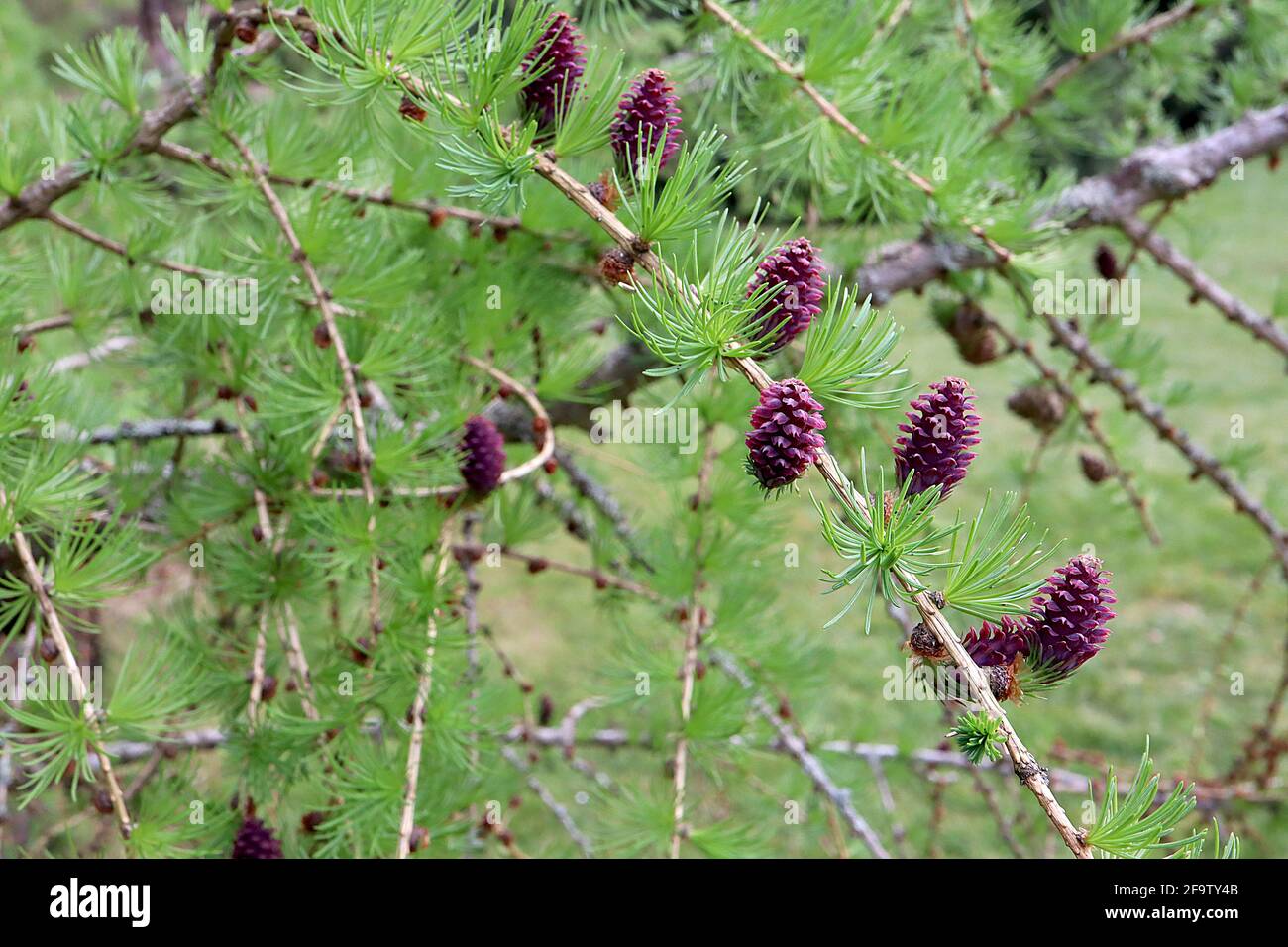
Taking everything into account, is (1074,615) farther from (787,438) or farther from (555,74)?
(555,74)

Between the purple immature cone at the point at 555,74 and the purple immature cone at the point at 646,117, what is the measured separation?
4 centimetres

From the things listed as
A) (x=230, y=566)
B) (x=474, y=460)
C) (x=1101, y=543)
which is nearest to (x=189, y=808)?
(x=230, y=566)

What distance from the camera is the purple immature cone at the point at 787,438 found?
Result: 16.9 inches

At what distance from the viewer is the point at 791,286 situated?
19.2 inches

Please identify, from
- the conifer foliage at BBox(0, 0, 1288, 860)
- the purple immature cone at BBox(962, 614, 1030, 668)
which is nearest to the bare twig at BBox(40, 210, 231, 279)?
the conifer foliage at BBox(0, 0, 1288, 860)

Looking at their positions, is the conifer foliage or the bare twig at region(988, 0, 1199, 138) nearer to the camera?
the conifer foliage

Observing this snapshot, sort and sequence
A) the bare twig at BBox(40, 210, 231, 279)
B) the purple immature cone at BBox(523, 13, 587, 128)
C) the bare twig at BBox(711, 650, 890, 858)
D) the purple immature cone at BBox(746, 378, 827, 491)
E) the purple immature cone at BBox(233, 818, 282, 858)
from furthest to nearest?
the bare twig at BBox(711, 650, 890, 858) < the bare twig at BBox(40, 210, 231, 279) < the purple immature cone at BBox(233, 818, 282, 858) < the purple immature cone at BBox(523, 13, 587, 128) < the purple immature cone at BBox(746, 378, 827, 491)

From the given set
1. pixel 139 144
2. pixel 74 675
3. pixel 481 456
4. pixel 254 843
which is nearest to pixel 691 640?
pixel 481 456

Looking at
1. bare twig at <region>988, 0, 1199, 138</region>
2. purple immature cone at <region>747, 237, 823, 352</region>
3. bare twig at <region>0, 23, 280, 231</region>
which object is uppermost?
bare twig at <region>988, 0, 1199, 138</region>

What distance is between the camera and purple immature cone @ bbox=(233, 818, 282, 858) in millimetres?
740

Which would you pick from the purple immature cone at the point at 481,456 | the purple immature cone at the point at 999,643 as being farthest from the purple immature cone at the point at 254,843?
the purple immature cone at the point at 999,643

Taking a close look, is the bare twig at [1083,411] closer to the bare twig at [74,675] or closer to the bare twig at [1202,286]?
the bare twig at [1202,286]

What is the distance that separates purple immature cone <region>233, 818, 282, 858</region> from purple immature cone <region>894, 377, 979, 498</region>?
562mm

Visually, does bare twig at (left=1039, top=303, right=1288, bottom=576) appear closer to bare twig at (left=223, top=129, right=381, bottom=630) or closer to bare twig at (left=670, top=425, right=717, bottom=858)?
bare twig at (left=670, top=425, right=717, bottom=858)
